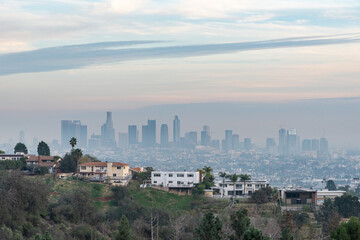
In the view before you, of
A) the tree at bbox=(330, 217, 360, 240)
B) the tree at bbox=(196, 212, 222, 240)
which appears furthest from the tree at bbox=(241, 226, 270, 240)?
the tree at bbox=(196, 212, 222, 240)

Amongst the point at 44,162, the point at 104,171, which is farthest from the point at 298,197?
the point at 44,162

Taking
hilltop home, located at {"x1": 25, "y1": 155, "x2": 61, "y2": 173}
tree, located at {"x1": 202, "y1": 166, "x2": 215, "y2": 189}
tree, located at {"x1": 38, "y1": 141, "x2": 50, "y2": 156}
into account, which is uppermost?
tree, located at {"x1": 38, "y1": 141, "x2": 50, "y2": 156}

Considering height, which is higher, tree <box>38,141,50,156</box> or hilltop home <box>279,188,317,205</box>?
tree <box>38,141,50,156</box>

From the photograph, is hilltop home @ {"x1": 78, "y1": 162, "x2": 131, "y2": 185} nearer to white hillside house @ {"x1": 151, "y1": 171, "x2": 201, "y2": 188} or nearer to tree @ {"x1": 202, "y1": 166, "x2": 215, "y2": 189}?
white hillside house @ {"x1": 151, "y1": 171, "x2": 201, "y2": 188}

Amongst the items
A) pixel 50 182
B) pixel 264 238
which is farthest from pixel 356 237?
pixel 50 182

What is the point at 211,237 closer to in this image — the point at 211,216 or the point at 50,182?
the point at 211,216

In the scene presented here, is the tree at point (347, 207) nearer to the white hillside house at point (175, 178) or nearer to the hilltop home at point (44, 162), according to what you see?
the white hillside house at point (175, 178)

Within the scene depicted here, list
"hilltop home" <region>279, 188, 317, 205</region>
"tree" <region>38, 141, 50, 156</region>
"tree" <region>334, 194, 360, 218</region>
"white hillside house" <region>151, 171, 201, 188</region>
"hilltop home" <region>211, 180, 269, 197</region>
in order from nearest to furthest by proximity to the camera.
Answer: "tree" <region>334, 194, 360, 218</region> < "hilltop home" <region>279, 188, 317, 205</region> < "hilltop home" <region>211, 180, 269, 197</region> < "white hillside house" <region>151, 171, 201, 188</region> < "tree" <region>38, 141, 50, 156</region>
